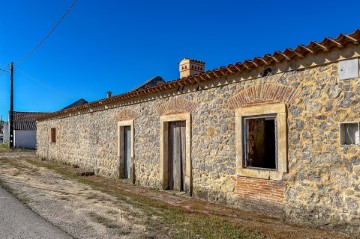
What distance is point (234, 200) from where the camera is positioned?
6.76 m

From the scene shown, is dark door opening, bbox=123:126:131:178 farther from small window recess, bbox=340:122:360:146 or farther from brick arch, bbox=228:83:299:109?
small window recess, bbox=340:122:360:146

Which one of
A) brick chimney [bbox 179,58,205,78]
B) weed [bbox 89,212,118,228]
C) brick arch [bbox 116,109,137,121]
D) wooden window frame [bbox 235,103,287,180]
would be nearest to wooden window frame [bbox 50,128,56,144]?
brick arch [bbox 116,109,137,121]

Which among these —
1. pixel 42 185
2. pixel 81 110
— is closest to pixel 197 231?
pixel 42 185

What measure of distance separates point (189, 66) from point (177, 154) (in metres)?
3.31

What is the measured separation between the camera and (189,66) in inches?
416

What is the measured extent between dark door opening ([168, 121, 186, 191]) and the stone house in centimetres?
3

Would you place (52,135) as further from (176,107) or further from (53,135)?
(176,107)

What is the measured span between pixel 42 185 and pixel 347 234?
8084 mm

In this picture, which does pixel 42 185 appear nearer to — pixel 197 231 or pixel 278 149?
pixel 197 231

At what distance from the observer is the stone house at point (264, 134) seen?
Answer: 4961 millimetres

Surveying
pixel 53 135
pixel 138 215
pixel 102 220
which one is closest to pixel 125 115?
pixel 138 215

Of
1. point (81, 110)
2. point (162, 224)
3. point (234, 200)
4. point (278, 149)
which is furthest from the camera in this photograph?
point (81, 110)

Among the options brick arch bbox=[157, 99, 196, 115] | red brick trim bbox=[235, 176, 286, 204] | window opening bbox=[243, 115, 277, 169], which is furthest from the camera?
brick arch bbox=[157, 99, 196, 115]

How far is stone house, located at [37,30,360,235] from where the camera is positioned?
4.96 meters
